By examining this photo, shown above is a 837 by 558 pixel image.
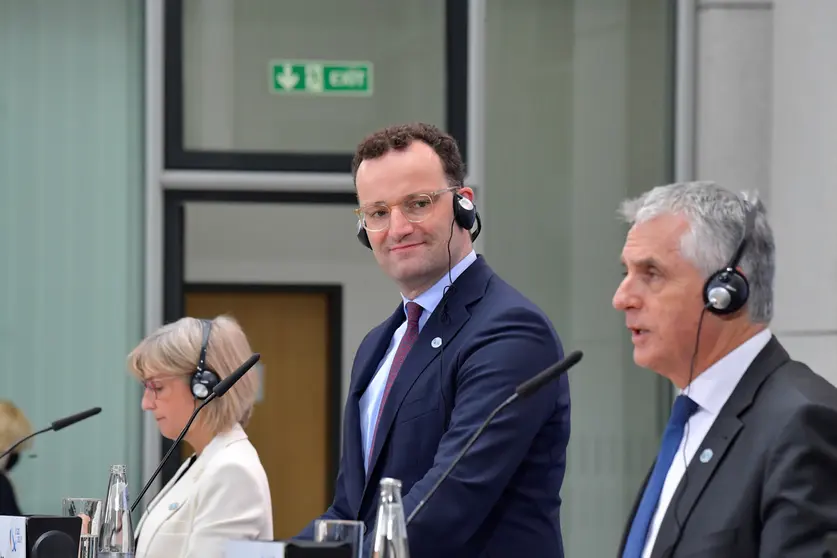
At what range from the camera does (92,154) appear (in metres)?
5.29

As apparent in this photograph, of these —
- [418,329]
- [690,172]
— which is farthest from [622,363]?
[418,329]

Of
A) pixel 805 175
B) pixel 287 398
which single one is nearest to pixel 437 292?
pixel 805 175

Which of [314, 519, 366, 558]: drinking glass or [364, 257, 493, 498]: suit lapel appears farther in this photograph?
[364, 257, 493, 498]: suit lapel

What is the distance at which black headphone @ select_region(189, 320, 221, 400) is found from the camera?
3.33 metres

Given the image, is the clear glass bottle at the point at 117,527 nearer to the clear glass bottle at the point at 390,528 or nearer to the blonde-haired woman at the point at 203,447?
the blonde-haired woman at the point at 203,447

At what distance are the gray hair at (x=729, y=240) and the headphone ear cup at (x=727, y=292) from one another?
35 millimetres

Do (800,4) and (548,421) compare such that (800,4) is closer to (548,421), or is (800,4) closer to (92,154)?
(92,154)

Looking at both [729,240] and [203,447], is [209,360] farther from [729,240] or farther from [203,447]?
[729,240]

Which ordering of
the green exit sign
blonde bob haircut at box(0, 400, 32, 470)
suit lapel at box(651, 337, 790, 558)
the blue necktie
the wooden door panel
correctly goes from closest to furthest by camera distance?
1. suit lapel at box(651, 337, 790, 558)
2. the blue necktie
3. blonde bob haircut at box(0, 400, 32, 470)
4. the green exit sign
5. the wooden door panel

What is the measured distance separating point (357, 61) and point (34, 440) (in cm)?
196

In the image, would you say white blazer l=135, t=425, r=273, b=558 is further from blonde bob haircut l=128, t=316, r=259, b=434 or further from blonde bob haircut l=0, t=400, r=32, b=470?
blonde bob haircut l=0, t=400, r=32, b=470

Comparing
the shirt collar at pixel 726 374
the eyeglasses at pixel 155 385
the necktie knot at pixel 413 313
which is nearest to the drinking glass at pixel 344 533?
the shirt collar at pixel 726 374

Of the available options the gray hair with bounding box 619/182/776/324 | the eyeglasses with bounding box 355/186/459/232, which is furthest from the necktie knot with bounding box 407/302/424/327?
the gray hair with bounding box 619/182/776/324

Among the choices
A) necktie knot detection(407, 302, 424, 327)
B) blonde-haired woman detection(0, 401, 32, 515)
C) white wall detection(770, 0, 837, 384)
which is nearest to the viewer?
necktie knot detection(407, 302, 424, 327)
